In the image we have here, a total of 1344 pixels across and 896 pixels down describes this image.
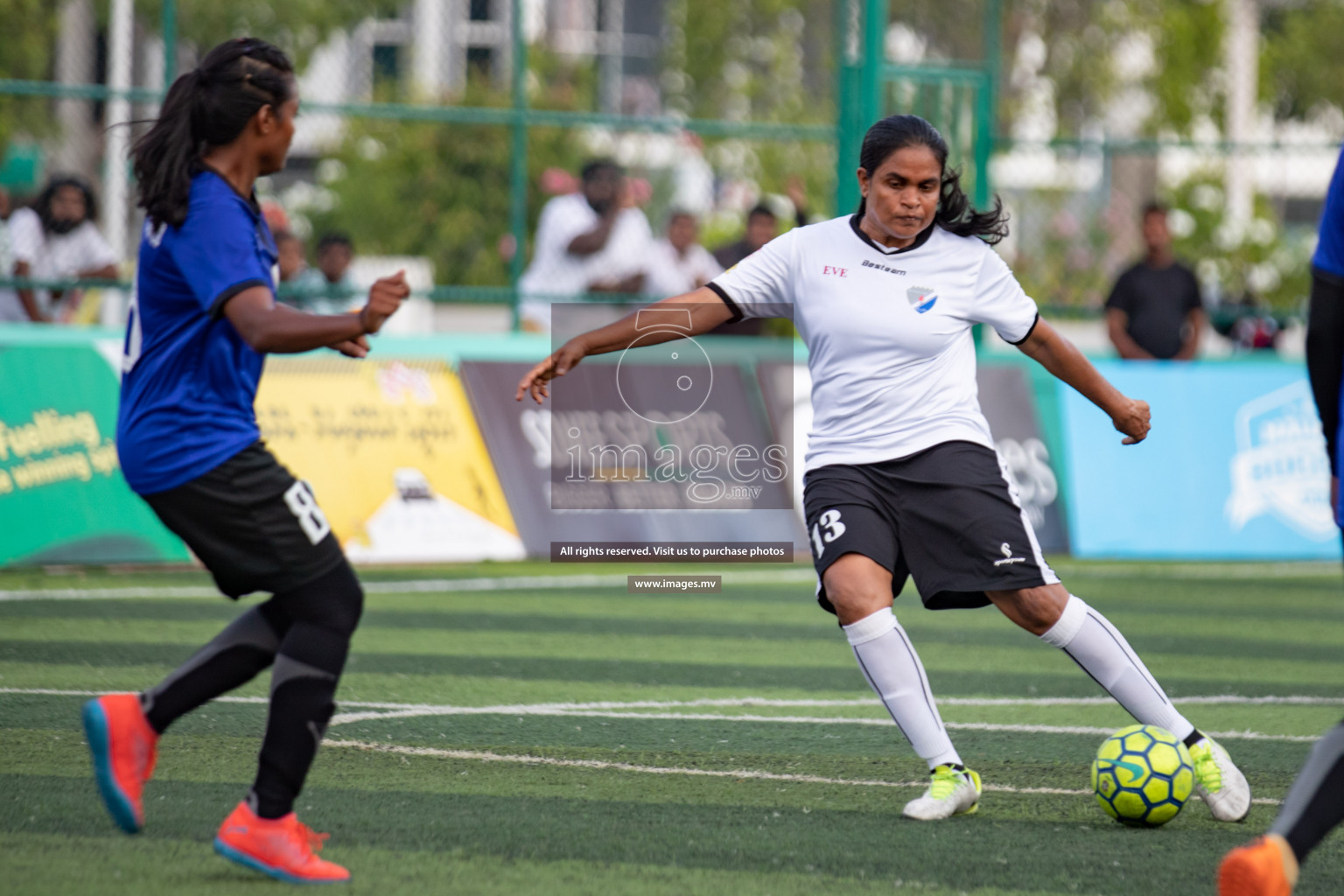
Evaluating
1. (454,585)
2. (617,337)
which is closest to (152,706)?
(617,337)

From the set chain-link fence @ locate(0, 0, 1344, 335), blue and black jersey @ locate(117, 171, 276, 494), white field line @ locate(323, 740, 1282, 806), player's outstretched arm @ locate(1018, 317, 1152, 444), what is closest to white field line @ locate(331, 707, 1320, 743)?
white field line @ locate(323, 740, 1282, 806)

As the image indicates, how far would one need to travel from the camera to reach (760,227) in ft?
45.1

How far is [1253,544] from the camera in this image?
41.8 ft

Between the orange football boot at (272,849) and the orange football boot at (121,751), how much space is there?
310 mm

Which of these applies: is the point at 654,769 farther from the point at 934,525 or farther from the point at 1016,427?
the point at 1016,427

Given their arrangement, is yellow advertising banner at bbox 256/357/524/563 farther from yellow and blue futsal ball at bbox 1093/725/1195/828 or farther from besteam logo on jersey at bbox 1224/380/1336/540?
yellow and blue futsal ball at bbox 1093/725/1195/828

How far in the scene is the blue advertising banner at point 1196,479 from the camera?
12680 millimetres

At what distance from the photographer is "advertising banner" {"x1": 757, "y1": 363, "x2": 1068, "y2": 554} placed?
12.4 meters

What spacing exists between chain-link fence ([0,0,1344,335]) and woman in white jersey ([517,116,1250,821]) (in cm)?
689

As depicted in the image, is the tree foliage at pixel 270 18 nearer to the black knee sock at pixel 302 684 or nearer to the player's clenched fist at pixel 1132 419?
the player's clenched fist at pixel 1132 419

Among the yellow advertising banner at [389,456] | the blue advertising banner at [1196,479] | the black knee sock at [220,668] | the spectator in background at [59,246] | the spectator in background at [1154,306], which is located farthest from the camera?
the spectator in background at [1154,306]

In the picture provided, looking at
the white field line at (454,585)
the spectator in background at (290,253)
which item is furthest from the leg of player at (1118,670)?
the spectator in background at (290,253)

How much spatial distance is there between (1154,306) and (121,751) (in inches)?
428

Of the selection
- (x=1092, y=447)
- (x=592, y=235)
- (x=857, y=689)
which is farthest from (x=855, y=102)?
(x=857, y=689)
